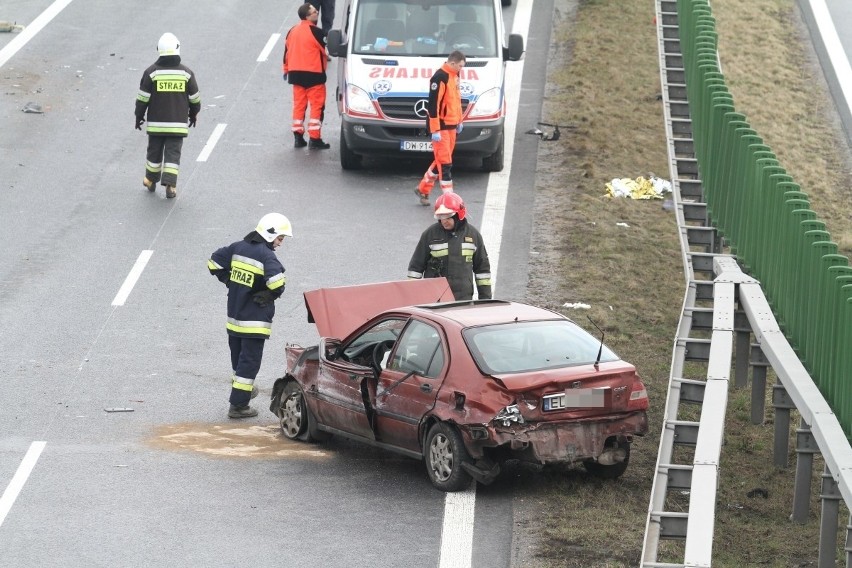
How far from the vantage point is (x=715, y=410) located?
1123 centimetres

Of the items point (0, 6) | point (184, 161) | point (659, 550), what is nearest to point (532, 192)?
point (184, 161)

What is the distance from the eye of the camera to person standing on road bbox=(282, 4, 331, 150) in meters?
22.9

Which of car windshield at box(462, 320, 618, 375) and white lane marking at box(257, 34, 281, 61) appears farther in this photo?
white lane marking at box(257, 34, 281, 61)

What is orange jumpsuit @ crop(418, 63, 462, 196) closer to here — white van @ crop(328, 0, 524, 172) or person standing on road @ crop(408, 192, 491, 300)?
white van @ crop(328, 0, 524, 172)

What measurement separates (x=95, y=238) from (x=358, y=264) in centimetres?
323

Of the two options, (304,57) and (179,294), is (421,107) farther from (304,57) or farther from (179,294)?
(179,294)

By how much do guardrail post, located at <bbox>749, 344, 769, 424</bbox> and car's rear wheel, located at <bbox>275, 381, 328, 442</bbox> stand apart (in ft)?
12.3

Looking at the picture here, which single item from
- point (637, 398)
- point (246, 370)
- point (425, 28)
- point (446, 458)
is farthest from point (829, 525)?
point (425, 28)

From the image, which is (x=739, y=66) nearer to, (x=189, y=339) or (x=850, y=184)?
(x=850, y=184)

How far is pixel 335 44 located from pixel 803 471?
1120 cm

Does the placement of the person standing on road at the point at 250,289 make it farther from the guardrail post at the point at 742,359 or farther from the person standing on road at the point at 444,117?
the person standing on road at the point at 444,117

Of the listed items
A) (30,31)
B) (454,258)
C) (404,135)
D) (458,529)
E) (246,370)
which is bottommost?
(458,529)

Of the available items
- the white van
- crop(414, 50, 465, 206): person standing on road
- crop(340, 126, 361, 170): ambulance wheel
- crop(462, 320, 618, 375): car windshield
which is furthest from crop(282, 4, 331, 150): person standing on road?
crop(462, 320, 618, 375): car windshield

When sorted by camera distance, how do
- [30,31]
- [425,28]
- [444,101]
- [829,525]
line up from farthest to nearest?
1. [30,31]
2. [425,28]
3. [444,101]
4. [829,525]
